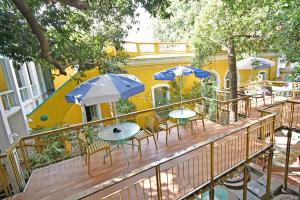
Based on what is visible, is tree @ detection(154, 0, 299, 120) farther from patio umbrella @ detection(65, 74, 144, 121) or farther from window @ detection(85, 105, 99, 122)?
window @ detection(85, 105, 99, 122)

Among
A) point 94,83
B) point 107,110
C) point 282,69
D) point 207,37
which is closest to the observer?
point 94,83

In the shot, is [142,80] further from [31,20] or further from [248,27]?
[31,20]

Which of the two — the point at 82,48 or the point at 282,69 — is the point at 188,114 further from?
the point at 282,69

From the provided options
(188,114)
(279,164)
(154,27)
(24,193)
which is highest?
(154,27)

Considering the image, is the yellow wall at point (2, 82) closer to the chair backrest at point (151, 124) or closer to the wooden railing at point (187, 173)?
the chair backrest at point (151, 124)

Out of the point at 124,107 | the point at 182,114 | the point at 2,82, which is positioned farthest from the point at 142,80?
the point at 2,82

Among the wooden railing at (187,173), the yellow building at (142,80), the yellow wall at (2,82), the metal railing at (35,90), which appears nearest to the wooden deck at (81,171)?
the wooden railing at (187,173)

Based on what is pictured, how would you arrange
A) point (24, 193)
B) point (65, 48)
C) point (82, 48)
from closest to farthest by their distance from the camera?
point (24, 193)
point (65, 48)
point (82, 48)

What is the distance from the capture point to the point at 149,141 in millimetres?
5734

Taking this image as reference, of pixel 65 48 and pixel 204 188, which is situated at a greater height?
pixel 65 48

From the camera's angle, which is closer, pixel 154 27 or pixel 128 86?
pixel 128 86

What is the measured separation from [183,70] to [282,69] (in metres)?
15.8

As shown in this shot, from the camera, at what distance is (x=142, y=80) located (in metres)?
9.95

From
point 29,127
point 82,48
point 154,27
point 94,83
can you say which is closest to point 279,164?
point 94,83
